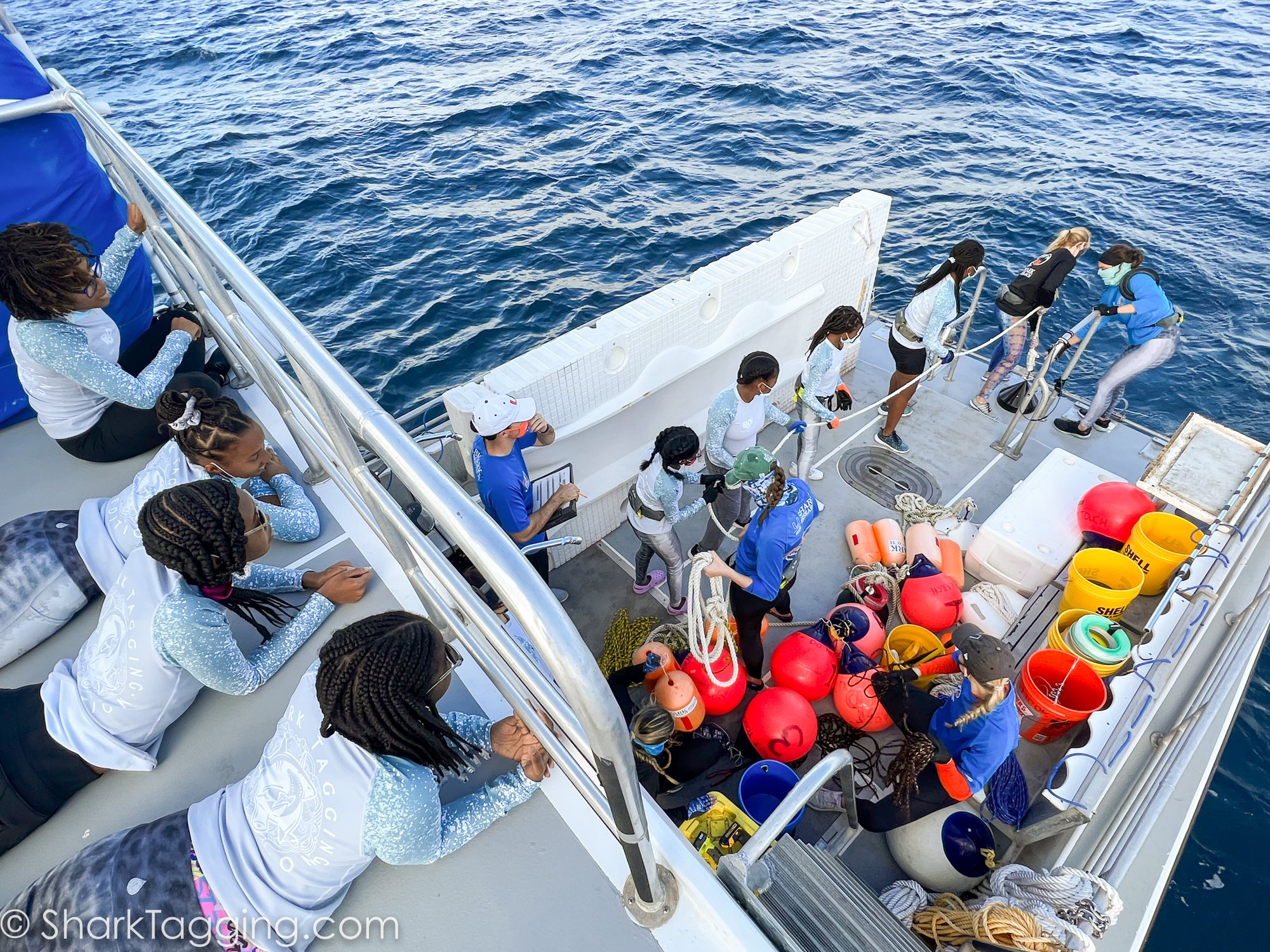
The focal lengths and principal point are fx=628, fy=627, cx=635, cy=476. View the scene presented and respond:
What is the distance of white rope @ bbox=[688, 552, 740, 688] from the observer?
374 cm

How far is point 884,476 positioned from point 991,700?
3.63 meters

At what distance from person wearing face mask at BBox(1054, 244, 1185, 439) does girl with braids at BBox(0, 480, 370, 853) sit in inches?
264

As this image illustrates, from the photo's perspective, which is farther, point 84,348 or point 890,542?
point 890,542

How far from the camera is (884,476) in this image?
6348 millimetres

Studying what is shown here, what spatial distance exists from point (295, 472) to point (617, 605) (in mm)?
2715

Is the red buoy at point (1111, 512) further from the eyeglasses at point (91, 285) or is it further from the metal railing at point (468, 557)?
the eyeglasses at point (91, 285)

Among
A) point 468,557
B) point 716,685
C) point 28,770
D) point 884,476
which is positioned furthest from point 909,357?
point 28,770

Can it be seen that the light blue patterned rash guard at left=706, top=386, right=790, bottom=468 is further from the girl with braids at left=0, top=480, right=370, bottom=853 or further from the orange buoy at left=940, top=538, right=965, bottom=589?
the girl with braids at left=0, top=480, right=370, bottom=853

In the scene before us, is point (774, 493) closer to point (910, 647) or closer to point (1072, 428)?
point (910, 647)

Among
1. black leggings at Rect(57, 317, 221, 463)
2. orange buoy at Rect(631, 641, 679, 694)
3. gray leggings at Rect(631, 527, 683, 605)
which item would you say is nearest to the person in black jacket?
gray leggings at Rect(631, 527, 683, 605)

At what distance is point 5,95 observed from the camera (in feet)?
12.2

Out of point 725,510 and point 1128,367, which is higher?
point 1128,367

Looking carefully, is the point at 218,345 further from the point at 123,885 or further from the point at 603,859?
the point at 603,859

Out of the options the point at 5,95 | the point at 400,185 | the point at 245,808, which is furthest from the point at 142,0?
the point at 245,808
